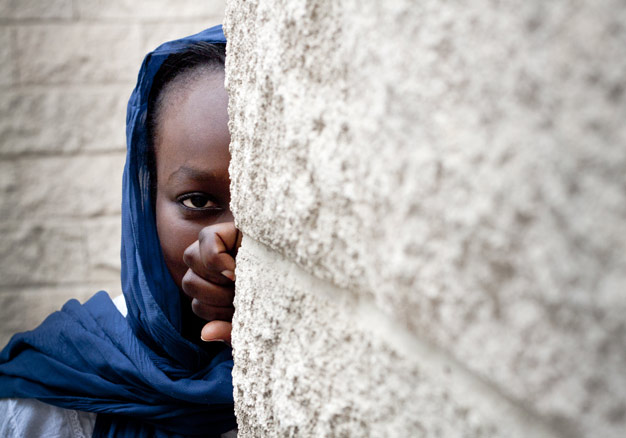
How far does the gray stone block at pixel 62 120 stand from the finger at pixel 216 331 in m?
1.27

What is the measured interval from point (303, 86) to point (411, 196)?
12 cm

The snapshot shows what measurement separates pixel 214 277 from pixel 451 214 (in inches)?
26.3

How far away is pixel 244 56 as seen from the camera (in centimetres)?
43

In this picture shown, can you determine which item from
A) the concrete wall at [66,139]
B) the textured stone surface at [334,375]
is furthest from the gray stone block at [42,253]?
the textured stone surface at [334,375]

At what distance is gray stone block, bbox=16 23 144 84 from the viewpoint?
5.99 ft

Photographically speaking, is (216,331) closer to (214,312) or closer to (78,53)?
(214,312)

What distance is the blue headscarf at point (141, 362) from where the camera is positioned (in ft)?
3.78

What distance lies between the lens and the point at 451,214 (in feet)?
0.69

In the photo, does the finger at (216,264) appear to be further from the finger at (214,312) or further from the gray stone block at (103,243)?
the gray stone block at (103,243)

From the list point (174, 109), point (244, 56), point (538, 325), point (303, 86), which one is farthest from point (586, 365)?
point (174, 109)

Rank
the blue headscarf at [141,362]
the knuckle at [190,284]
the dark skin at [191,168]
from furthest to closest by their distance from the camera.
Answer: the blue headscarf at [141,362]
the dark skin at [191,168]
the knuckle at [190,284]

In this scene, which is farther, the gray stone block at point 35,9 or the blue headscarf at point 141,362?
the gray stone block at point 35,9

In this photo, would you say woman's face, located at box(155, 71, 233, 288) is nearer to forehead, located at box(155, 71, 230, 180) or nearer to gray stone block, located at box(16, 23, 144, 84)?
forehead, located at box(155, 71, 230, 180)

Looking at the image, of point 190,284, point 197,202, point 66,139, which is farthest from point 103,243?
point 190,284
